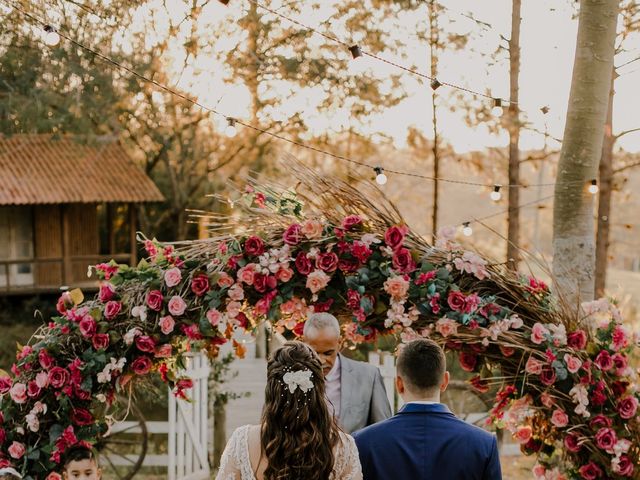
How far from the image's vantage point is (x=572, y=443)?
4.90 metres

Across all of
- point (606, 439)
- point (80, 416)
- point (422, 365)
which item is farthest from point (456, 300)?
point (80, 416)

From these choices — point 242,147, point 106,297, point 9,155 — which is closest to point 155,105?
point 242,147

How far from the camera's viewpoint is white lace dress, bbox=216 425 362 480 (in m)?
3.21

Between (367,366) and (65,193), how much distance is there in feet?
50.8

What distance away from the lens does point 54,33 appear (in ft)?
20.3

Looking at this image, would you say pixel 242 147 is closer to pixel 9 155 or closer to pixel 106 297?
pixel 9 155

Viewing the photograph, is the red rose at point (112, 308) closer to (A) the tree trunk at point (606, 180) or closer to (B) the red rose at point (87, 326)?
(B) the red rose at point (87, 326)

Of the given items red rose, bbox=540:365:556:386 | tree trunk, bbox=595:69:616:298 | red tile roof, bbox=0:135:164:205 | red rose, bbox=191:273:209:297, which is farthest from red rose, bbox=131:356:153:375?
red tile roof, bbox=0:135:164:205

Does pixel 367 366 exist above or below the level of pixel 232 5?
below

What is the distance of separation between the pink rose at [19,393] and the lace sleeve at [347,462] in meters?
2.61

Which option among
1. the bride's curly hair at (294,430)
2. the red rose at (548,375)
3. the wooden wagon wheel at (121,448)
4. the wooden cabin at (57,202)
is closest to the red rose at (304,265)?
the red rose at (548,375)

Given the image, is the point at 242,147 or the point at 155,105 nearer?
the point at 155,105

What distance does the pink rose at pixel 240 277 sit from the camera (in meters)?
4.87

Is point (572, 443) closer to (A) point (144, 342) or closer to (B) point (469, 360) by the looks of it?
(B) point (469, 360)
